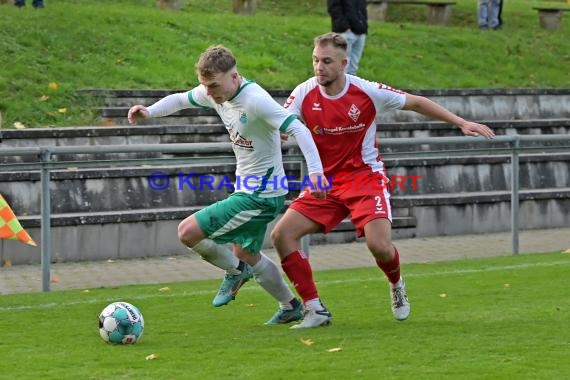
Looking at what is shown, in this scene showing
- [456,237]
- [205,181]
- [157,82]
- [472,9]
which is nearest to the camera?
[205,181]

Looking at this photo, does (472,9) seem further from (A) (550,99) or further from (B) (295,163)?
(B) (295,163)

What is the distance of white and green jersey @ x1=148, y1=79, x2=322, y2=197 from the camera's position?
8938mm

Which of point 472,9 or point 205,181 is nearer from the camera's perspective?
point 205,181

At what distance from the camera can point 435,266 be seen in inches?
533

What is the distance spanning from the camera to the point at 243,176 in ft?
30.4

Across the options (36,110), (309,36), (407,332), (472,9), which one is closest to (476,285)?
(407,332)

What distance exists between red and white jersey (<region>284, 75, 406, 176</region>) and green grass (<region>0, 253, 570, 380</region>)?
3.73 ft

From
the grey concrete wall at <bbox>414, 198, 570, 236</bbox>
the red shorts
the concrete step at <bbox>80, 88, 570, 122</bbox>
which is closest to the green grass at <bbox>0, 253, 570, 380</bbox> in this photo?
the red shorts

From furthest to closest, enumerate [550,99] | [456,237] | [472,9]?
[472,9]
[550,99]
[456,237]

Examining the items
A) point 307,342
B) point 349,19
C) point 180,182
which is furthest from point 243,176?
point 349,19

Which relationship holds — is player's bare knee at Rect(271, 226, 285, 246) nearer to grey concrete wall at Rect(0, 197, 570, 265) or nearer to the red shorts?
the red shorts

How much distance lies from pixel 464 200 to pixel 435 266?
12.4ft

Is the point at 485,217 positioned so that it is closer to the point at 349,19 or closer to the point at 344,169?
the point at 349,19

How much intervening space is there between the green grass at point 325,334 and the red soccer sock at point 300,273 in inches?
11.4
